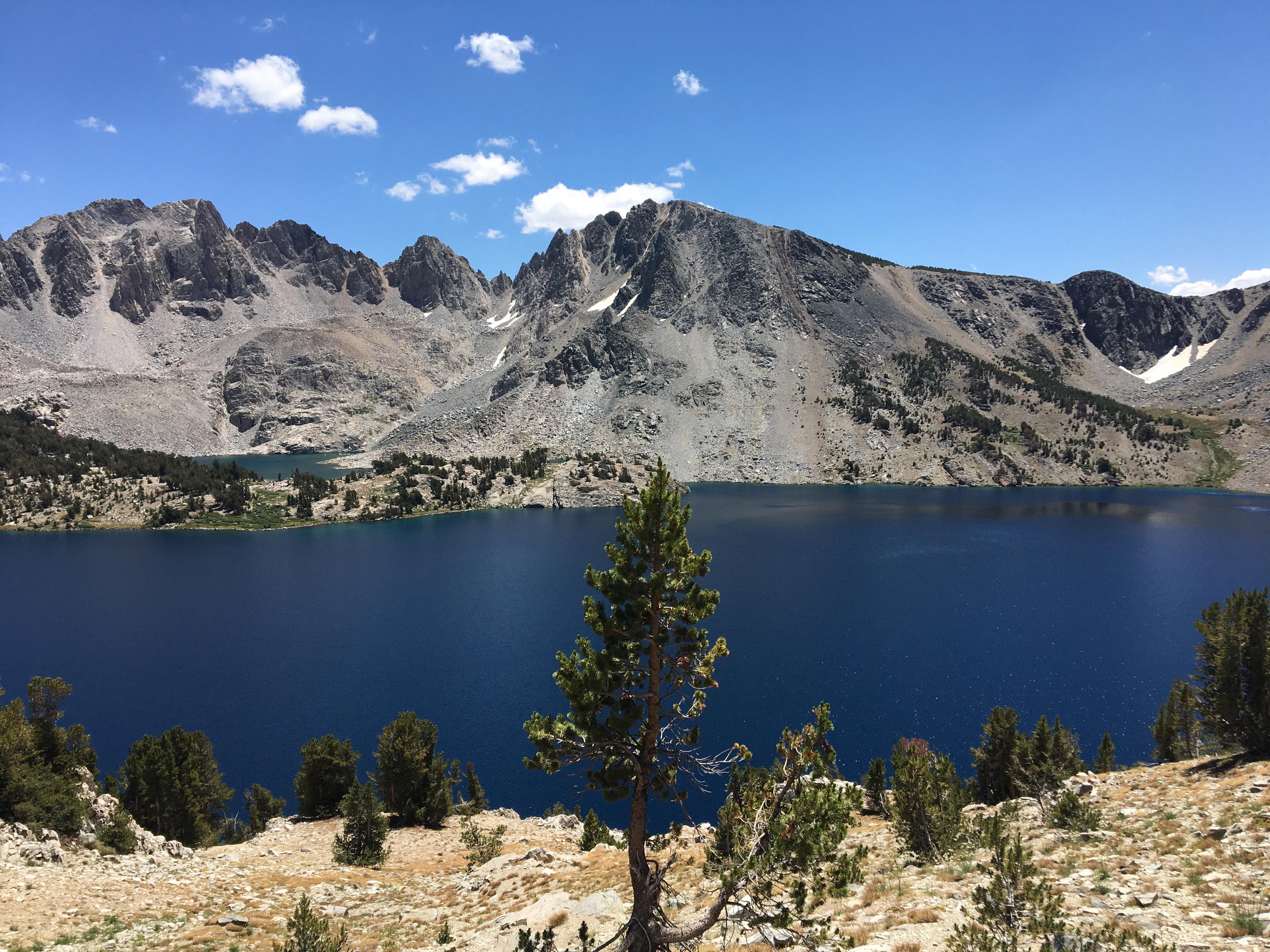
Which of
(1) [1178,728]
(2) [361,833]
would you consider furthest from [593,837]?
(1) [1178,728]

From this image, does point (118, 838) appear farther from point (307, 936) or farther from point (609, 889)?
point (609, 889)

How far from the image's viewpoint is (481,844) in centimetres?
2675

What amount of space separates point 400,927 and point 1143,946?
61.7 ft

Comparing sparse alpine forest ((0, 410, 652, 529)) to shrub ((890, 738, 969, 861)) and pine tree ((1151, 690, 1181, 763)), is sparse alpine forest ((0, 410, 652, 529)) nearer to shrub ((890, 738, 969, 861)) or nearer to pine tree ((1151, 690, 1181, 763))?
pine tree ((1151, 690, 1181, 763))

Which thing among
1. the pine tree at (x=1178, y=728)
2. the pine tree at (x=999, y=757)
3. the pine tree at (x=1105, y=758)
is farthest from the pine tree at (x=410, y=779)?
the pine tree at (x=1178, y=728)

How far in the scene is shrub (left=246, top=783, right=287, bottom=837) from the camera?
36.6m

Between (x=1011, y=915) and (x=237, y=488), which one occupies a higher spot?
(x=237, y=488)

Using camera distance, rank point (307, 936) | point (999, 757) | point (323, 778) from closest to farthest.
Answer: point (307, 936) → point (323, 778) → point (999, 757)

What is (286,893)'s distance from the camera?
68.3 ft

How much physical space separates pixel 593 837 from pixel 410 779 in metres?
13.1

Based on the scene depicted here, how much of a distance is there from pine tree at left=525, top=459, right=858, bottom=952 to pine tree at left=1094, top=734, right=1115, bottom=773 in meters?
36.5

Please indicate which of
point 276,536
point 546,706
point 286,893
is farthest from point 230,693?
point 276,536

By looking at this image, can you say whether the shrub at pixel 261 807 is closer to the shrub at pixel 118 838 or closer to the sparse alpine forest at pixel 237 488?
the shrub at pixel 118 838

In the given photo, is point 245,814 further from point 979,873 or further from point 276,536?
point 276,536
